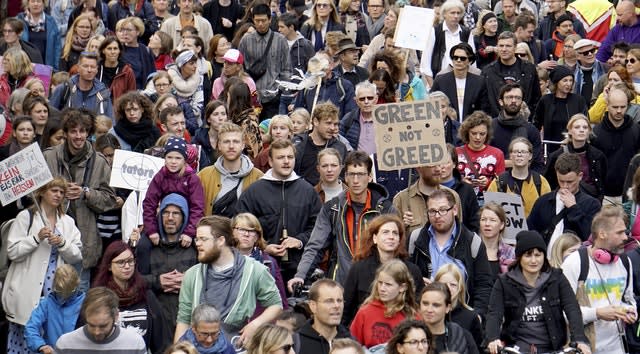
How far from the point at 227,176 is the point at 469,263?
2.88 m

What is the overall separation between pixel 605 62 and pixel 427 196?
7583mm

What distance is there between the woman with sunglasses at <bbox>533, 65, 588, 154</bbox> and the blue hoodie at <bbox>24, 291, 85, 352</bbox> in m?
7.54

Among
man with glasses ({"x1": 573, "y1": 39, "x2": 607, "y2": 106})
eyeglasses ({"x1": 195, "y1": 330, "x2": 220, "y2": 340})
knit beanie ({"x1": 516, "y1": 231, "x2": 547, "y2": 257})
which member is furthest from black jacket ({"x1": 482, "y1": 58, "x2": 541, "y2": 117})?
eyeglasses ({"x1": 195, "y1": 330, "x2": 220, "y2": 340})

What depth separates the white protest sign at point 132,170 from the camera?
17.2m

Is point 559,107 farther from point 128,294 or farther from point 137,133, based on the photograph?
point 128,294

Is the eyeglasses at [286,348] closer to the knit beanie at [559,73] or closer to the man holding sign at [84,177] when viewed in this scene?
the man holding sign at [84,177]

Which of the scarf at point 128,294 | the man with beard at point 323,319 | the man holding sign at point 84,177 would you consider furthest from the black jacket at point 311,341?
the man holding sign at point 84,177

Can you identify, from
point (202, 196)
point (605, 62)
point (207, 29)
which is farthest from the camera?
point (207, 29)

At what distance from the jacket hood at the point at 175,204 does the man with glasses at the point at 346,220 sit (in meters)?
1.15

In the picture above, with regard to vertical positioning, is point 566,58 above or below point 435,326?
above

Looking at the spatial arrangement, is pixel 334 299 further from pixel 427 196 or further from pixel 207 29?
pixel 207 29

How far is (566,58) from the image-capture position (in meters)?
23.5

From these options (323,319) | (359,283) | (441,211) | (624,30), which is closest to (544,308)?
(441,211)

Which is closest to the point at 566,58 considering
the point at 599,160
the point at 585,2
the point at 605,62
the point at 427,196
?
the point at 605,62
